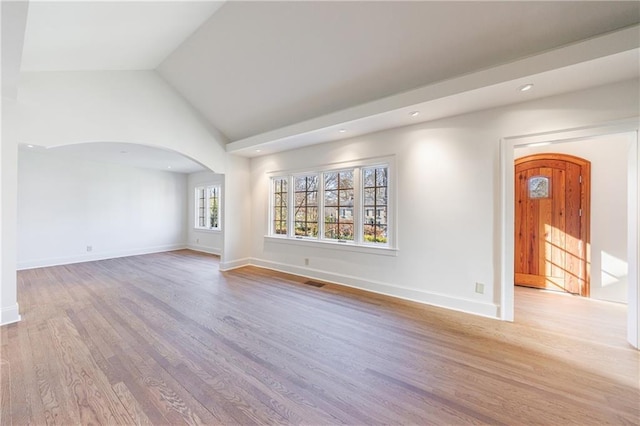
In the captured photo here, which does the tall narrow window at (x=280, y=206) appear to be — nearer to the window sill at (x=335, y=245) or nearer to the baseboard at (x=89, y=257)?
the window sill at (x=335, y=245)

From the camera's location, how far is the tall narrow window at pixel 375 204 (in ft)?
12.8

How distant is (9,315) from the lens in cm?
278

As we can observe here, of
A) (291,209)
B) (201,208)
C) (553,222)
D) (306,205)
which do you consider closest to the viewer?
(553,222)

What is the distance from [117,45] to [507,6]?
4.51m

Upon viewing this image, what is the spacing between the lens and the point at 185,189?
8.45 metres

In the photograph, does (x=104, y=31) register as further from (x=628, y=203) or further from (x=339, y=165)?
(x=628, y=203)

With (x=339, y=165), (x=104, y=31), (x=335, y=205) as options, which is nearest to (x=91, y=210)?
(x=104, y=31)

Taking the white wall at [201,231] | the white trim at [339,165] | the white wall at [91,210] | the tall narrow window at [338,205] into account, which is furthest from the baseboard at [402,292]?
the white wall at [91,210]

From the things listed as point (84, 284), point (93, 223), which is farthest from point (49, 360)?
point (93, 223)

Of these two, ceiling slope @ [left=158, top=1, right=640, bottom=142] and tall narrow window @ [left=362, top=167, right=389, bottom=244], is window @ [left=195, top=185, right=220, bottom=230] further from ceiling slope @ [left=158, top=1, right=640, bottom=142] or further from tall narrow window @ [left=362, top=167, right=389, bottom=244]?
tall narrow window @ [left=362, top=167, right=389, bottom=244]

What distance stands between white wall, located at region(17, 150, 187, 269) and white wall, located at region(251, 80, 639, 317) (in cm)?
675

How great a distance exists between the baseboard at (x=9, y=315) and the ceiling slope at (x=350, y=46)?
3971 millimetres

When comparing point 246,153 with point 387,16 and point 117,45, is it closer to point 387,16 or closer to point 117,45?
point 117,45

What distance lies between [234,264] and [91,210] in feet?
14.6
